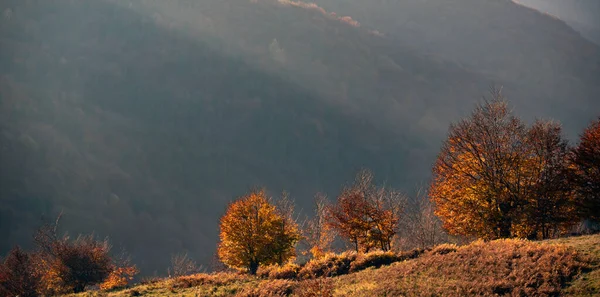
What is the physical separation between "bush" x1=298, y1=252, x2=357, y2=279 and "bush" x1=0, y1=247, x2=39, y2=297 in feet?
118

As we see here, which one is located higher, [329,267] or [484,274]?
[329,267]

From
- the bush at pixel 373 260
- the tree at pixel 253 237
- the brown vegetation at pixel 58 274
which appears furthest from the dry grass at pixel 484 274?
the brown vegetation at pixel 58 274

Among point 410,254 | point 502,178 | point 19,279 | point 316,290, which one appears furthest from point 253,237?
point 316,290

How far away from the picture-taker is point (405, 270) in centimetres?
2161

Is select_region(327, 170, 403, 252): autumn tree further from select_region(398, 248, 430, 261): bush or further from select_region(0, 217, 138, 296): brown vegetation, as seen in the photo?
select_region(0, 217, 138, 296): brown vegetation

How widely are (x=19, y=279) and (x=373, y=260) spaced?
→ 42480mm

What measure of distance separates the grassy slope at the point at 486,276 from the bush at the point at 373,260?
2120 millimetres

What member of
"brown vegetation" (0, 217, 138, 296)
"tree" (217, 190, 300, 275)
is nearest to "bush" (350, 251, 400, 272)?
"tree" (217, 190, 300, 275)

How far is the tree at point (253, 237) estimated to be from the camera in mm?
49781

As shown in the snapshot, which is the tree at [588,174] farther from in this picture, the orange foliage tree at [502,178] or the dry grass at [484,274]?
the dry grass at [484,274]

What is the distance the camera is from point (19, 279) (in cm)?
4731

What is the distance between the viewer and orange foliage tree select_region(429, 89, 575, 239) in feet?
113

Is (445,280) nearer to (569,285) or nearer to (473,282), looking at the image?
(473,282)

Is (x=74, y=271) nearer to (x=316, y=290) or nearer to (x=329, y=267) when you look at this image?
(x=329, y=267)
